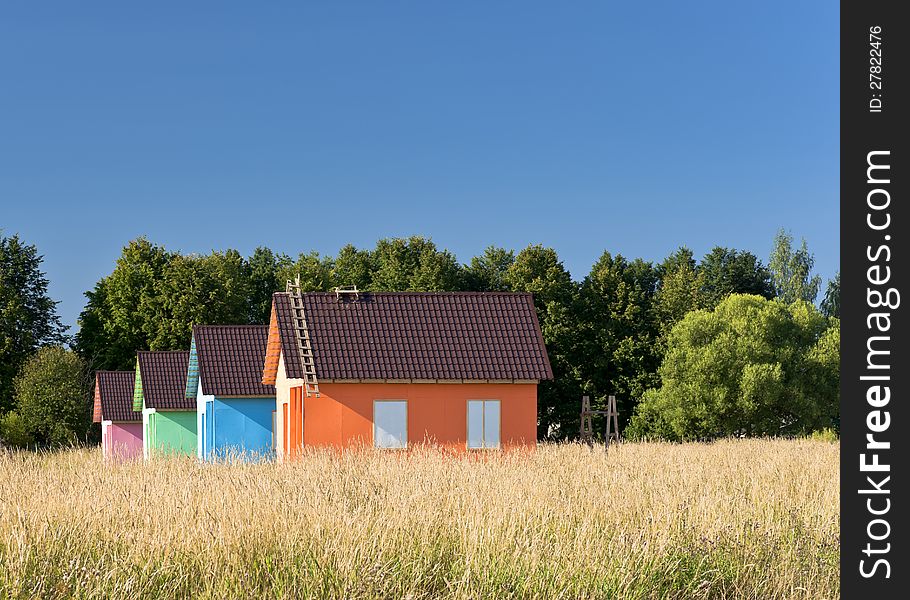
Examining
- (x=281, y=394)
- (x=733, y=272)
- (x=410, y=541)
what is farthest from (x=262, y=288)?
(x=410, y=541)

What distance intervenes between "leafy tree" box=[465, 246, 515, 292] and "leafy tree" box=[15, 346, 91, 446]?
21384 mm

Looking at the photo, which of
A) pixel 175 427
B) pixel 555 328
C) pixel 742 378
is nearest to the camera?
pixel 175 427

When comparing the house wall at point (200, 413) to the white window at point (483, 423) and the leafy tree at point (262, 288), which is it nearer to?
the white window at point (483, 423)

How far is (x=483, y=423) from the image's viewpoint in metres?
29.2

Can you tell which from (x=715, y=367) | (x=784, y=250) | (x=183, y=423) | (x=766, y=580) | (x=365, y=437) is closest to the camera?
(x=766, y=580)

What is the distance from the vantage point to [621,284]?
58312 millimetres

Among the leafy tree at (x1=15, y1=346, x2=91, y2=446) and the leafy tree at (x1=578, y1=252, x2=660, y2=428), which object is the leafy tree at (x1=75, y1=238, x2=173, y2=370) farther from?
the leafy tree at (x1=578, y1=252, x2=660, y2=428)

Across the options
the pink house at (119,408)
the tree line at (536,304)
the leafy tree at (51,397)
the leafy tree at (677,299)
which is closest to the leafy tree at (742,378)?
the tree line at (536,304)

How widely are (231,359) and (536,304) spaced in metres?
21.7

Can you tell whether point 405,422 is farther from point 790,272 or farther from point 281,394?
point 790,272
